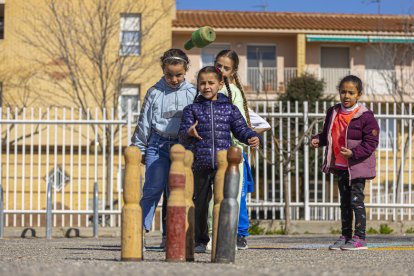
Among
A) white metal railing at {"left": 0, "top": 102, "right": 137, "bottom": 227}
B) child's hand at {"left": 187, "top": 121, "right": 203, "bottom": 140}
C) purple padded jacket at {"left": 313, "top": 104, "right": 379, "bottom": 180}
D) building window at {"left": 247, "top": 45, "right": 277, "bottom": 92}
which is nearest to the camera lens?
child's hand at {"left": 187, "top": 121, "right": 203, "bottom": 140}

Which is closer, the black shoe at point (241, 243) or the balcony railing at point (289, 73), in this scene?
the black shoe at point (241, 243)

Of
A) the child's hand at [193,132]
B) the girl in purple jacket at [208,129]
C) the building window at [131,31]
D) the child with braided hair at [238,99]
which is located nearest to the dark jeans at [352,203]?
the child with braided hair at [238,99]

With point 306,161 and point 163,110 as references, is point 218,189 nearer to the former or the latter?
point 163,110

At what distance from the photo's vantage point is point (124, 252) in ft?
22.4

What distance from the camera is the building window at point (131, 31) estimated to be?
31.4 m

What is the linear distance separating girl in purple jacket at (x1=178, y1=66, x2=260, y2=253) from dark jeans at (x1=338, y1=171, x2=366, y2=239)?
1.46 m

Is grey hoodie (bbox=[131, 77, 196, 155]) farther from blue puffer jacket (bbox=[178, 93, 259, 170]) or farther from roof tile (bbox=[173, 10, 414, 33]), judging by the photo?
roof tile (bbox=[173, 10, 414, 33])

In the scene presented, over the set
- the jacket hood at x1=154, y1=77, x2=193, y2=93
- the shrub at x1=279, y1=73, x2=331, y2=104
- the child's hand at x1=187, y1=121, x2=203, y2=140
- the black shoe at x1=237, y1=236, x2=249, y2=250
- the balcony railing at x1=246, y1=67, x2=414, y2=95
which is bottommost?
the black shoe at x1=237, y1=236, x2=249, y2=250

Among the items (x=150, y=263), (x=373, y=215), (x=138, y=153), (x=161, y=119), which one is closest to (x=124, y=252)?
(x=150, y=263)

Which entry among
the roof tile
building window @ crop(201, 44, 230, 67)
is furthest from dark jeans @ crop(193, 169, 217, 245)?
building window @ crop(201, 44, 230, 67)

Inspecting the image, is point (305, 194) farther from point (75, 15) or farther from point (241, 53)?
point (241, 53)

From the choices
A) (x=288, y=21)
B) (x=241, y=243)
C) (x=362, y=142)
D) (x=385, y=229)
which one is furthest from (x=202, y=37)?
(x=288, y=21)

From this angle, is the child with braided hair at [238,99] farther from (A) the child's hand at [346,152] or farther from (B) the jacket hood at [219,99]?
(A) the child's hand at [346,152]

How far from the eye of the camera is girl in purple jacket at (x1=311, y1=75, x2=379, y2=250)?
31.1 ft
